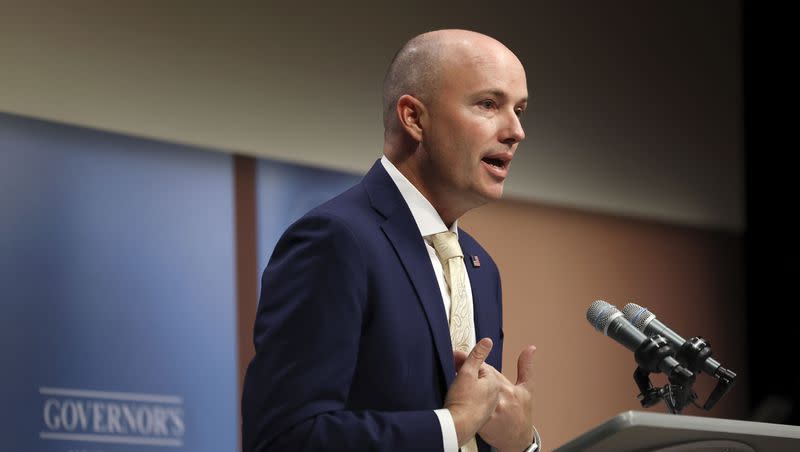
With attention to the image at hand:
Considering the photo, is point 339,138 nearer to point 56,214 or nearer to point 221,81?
point 221,81

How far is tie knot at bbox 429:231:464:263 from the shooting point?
2.35m

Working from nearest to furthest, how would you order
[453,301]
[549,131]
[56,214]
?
[453,301]
[56,214]
[549,131]

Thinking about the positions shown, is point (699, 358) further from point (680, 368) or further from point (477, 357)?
point (477, 357)

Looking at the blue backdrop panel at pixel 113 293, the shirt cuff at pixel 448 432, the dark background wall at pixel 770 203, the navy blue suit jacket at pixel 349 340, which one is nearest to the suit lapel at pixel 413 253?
the navy blue suit jacket at pixel 349 340

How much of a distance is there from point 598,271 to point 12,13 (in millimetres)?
2849

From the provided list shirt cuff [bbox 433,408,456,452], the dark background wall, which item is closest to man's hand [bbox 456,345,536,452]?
shirt cuff [bbox 433,408,456,452]

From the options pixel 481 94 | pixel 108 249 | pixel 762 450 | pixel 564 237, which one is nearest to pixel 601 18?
pixel 564 237

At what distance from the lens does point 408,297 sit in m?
2.19

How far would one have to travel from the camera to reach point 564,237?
536cm

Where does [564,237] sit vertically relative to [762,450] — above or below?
above

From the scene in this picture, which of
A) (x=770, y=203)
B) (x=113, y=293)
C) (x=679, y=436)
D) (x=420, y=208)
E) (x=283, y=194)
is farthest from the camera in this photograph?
(x=770, y=203)

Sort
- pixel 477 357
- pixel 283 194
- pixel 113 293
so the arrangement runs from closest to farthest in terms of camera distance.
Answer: pixel 477 357
pixel 113 293
pixel 283 194

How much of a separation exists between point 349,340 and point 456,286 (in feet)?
1.13

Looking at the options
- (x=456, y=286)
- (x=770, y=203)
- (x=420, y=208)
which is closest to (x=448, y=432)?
(x=456, y=286)
